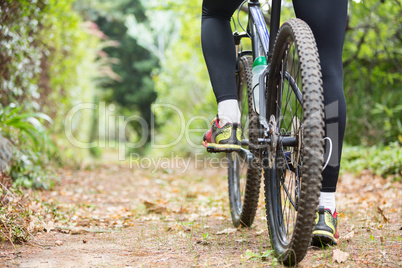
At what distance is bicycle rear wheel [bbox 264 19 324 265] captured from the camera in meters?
1.13

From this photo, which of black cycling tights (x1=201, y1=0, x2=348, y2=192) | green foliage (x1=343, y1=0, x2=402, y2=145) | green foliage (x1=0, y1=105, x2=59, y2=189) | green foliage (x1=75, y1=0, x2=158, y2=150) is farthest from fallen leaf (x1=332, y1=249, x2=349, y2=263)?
green foliage (x1=75, y1=0, x2=158, y2=150)

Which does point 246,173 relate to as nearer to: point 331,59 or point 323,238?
point 323,238

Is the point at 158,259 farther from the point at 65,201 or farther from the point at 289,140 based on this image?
the point at 65,201

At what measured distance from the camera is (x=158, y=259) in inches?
56.4

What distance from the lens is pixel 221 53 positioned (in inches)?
71.3

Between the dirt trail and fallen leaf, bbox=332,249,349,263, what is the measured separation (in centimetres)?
2

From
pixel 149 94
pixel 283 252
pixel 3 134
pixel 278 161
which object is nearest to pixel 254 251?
pixel 283 252

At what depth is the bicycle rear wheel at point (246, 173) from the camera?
184 cm

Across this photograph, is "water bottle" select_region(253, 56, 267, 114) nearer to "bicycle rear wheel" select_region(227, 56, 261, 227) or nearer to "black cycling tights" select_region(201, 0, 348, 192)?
"bicycle rear wheel" select_region(227, 56, 261, 227)

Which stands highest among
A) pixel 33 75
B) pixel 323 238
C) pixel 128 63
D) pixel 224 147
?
pixel 128 63

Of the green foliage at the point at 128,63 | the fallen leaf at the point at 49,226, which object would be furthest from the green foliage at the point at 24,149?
the green foliage at the point at 128,63

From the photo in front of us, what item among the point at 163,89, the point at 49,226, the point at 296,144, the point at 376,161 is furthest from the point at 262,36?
the point at 163,89

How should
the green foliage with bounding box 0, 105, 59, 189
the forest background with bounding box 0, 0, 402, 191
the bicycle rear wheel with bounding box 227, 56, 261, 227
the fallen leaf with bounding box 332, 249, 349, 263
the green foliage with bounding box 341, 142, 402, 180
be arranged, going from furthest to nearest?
the green foliage with bounding box 341, 142, 402, 180 < the forest background with bounding box 0, 0, 402, 191 < the green foliage with bounding box 0, 105, 59, 189 < the bicycle rear wheel with bounding box 227, 56, 261, 227 < the fallen leaf with bounding box 332, 249, 349, 263

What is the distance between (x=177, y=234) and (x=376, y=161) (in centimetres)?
268
